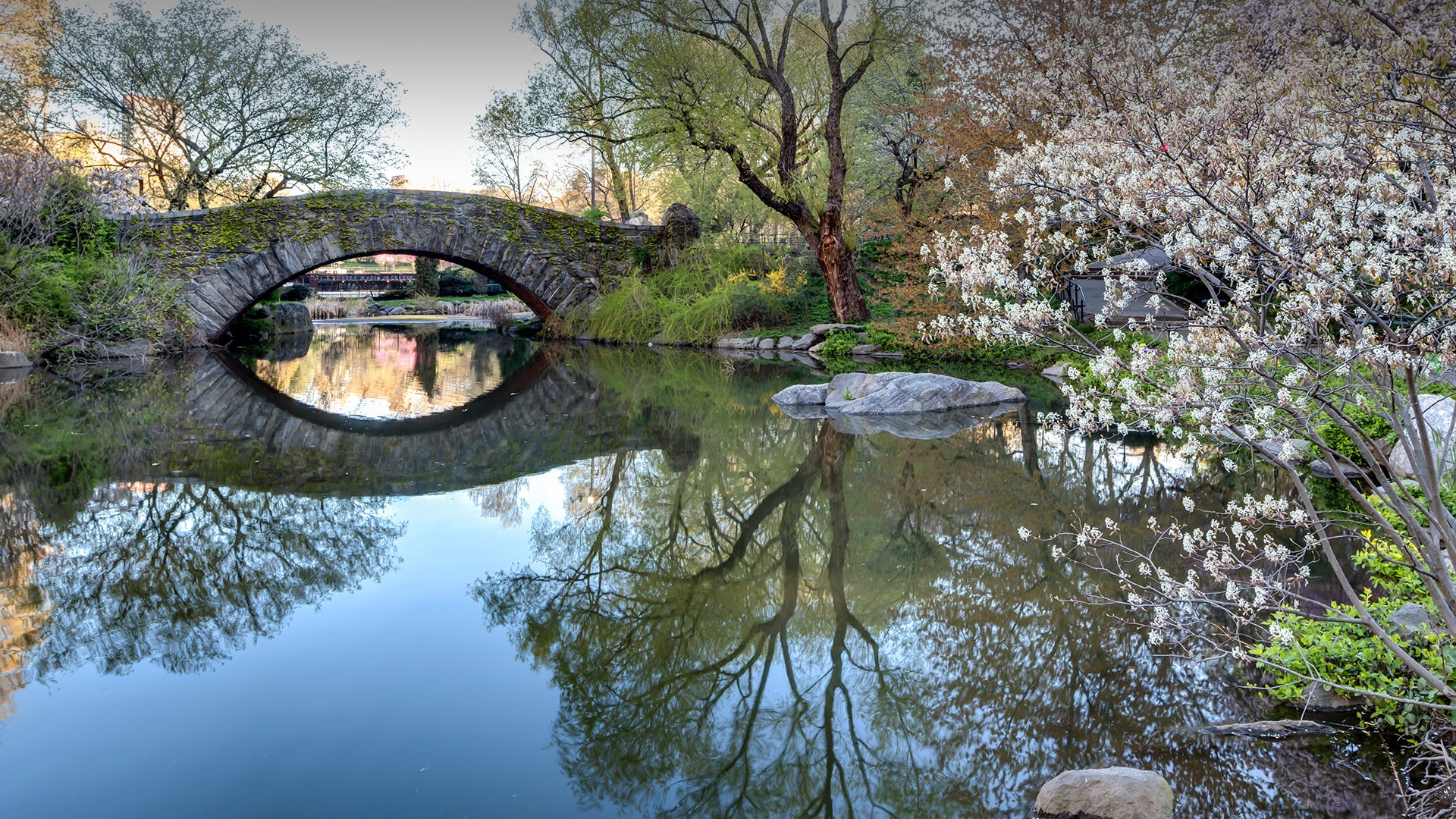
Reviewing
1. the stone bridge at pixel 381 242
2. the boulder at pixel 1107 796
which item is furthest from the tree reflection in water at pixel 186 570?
the stone bridge at pixel 381 242

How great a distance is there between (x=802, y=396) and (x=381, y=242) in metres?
11.9

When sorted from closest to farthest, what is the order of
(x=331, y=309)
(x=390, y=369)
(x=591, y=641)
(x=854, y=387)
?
(x=591, y=641), (x=854, y=387), (x=390, y=369), (x=331, y=309)

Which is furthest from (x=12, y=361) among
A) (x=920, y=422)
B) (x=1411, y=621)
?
(x=1411, y=621)

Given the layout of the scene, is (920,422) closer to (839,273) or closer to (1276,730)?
(1276,730)

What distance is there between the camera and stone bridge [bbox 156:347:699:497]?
6.44 metres

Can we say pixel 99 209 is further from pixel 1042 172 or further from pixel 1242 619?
pixel 1242 619

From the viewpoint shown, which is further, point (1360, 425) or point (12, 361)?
point (12, 361)

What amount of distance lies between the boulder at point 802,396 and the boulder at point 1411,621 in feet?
23.0

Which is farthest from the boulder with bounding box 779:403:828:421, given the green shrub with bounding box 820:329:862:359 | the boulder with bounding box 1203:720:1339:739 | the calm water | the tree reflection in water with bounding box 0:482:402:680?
the green shrub with bounding box 820:329:862:359

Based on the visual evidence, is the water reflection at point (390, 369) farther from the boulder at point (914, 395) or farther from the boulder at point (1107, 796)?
the boulder at point (1107, 796)

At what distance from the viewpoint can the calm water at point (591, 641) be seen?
8.52 ft

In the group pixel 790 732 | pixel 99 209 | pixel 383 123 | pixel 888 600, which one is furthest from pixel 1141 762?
pixel 383 123

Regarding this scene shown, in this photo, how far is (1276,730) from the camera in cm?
286

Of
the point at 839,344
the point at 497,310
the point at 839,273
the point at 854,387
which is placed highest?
the point at 839,273
